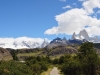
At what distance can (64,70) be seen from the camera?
280 ft

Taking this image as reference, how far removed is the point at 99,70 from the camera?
69.8 m

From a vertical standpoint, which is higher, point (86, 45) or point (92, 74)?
point (86, 45)

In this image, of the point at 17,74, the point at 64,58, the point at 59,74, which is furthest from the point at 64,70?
the point at 64,58

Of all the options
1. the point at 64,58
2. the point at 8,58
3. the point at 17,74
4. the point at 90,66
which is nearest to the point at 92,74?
the point at 90,66

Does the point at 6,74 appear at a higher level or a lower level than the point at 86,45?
lower

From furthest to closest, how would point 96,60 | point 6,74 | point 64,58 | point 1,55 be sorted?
point 64,58
point 1,55
point 96,60
point 6,74

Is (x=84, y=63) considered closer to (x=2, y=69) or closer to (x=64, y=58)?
(x=2, y=69)

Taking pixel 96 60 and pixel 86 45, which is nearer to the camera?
pixel 96 60

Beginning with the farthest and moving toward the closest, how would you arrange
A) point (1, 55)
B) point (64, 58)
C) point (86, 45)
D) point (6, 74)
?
point (64, 58) < point (86, 45) < point (1, 55) < point (6, 74)

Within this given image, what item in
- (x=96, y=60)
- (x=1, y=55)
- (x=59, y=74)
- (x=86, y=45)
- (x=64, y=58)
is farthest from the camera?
(x=64, y=58)

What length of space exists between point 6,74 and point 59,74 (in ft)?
116

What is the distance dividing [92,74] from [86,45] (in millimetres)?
44004

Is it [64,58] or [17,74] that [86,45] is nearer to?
[64,58]

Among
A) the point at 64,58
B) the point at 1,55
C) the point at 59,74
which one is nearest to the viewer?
the point at 1,55
